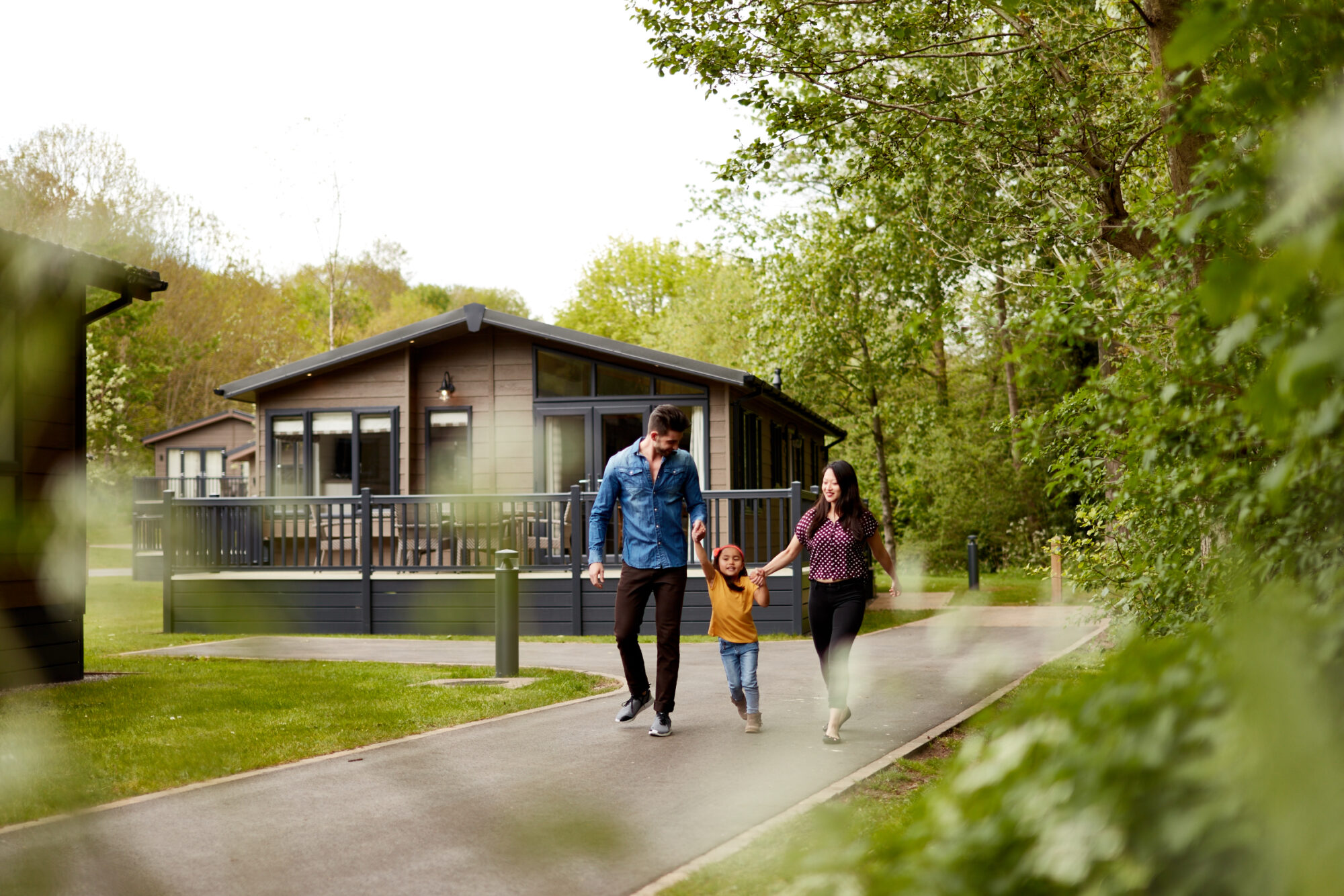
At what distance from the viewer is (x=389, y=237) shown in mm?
65375

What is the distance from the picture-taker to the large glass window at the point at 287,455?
2050 cm

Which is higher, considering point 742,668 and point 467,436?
point 467,436

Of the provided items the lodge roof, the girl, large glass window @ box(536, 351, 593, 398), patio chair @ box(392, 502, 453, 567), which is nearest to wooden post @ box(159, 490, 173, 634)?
patio chair @ box(392, 502, 453, 567)

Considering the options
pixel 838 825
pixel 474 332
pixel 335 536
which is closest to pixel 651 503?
pixel 838 825

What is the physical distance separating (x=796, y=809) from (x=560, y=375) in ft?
49.9

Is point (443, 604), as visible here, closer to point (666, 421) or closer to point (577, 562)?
point (577, 562)

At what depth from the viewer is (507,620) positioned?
10.5 meters

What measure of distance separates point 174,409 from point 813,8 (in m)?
39.0

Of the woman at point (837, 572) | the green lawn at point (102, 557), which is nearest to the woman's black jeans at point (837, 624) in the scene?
the woman at point (837, 572)

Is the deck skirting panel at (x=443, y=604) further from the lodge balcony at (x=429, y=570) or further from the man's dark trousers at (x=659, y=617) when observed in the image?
the man's dark trousers at (x=659, y=617)

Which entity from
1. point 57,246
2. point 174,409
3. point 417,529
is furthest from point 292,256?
point 57,246

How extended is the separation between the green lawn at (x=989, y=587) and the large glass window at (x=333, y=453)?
10494mm

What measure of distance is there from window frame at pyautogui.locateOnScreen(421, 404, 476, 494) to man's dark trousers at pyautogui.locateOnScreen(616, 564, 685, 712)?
12.4 m

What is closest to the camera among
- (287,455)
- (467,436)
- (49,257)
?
(49,257)
